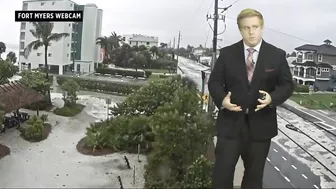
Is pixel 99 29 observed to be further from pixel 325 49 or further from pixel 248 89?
pixel 248 89

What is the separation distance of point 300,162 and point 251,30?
47.4ft

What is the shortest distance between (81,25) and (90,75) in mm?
6212

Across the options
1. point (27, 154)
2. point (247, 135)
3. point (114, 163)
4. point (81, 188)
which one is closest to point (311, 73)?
point (114, 163)

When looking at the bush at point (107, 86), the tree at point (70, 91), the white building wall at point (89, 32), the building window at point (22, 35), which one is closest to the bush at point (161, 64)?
the white building wall at point (89, 32)

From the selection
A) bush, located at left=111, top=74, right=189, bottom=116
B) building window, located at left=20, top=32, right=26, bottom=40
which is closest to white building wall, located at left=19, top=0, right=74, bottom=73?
building window, located at left=20, top=32, right=26, bottom=40

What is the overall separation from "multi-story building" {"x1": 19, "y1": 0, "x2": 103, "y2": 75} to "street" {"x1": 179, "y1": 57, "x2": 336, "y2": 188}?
82.2ft

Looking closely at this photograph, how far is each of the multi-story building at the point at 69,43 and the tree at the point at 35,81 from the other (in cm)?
1391

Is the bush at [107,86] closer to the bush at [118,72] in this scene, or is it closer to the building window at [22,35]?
the bush at [118,72]

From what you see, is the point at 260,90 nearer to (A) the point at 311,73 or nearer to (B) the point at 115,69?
(A) the point at 311,73

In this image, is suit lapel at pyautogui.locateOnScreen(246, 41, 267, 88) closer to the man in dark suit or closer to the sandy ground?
the man in dark suit

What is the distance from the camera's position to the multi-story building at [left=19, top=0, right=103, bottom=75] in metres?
39.6

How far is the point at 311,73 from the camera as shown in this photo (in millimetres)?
17859

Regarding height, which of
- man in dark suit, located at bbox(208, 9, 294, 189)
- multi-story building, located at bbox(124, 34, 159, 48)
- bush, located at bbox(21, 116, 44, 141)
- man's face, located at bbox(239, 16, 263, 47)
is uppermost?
multi-story building, located at bbox(124, 34, 159, 48)

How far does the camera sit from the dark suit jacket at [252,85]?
9.91 ft
